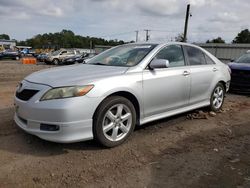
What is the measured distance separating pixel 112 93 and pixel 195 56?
2513mm

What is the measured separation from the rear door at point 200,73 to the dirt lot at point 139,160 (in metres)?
0.76

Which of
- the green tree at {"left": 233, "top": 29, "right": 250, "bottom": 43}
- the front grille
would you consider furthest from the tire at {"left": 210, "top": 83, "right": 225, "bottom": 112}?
the green tree at {"left": 233, "top": 29, "right": 250, "bottom": 43}

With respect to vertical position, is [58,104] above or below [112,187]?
above

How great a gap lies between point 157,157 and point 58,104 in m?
1.50

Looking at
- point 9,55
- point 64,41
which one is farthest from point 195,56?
point 64,41

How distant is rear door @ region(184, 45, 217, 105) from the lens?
5.68 metres

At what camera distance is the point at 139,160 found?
391 centimetres

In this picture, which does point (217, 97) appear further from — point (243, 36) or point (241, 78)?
point (243, 36)

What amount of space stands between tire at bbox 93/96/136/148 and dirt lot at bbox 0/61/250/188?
152mm

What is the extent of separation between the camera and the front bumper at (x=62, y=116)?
3.78m

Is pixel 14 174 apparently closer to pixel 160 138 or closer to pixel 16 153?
pixel 16 153

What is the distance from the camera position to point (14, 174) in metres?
3.45

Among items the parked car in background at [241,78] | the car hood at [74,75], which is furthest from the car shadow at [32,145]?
the parked car in background at [241,78]

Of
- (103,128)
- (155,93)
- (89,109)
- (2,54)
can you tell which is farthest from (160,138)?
(2,54)
